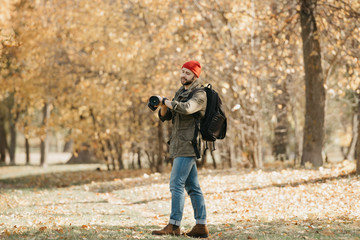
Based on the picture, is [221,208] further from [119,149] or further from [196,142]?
[119,149]

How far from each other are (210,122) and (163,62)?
10171mm

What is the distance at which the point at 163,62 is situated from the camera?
51.4 ft

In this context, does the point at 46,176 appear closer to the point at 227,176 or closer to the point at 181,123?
A: the point at 227,176

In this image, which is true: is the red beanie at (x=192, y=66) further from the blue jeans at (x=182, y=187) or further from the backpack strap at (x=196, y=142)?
the blue jeans at (x=182, y=187)

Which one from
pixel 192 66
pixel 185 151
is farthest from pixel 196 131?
pixel 192 66

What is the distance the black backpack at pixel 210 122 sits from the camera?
570 cm

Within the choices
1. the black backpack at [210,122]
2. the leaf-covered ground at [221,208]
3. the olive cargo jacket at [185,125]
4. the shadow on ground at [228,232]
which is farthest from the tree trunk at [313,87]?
the olive cargo jacket at [185,125]

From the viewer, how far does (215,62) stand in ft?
52.7

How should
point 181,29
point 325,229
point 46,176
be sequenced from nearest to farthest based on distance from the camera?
1. point 325,229
2. point 181,29
3. point 46,176

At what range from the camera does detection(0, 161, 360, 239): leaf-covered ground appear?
618 centimetres

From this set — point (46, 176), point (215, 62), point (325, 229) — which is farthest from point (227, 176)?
point (46, 176)

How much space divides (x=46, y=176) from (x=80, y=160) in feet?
34.1

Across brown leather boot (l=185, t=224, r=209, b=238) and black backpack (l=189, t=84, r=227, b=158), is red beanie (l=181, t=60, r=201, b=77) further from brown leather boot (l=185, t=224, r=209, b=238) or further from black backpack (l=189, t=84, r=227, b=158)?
brown leather boot (l=185, t=224, r=209, b=238)

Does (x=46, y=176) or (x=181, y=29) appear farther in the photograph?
(x=46, y=176)
